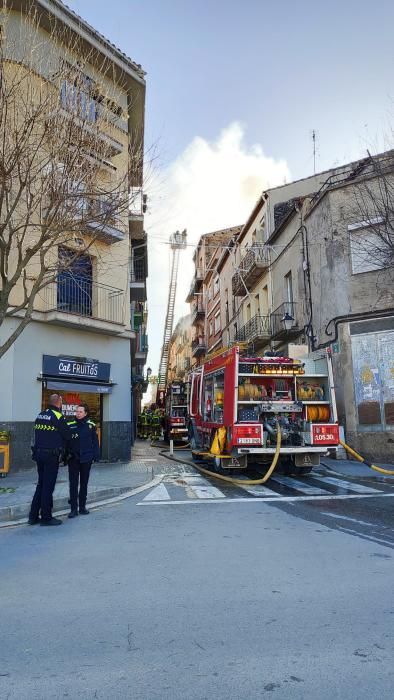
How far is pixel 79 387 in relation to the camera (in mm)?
15305

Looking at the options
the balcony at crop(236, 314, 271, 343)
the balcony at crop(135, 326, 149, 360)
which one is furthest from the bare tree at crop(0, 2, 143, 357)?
the balcony at crop(135, 326, 149, 360)

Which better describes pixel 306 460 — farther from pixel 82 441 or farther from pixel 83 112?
pixel 83 112

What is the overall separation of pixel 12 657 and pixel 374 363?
13892 millimetres

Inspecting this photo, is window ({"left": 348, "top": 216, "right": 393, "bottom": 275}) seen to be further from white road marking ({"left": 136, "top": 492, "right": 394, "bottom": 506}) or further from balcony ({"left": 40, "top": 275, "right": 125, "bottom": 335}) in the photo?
white road marking ({"left": 136, "top": 492, "right": 394, "bottom": 506})

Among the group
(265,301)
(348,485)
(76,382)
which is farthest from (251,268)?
(348,485)

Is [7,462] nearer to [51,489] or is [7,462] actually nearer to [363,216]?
[51,489]

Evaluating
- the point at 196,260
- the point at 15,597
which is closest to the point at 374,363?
the point at 15,597

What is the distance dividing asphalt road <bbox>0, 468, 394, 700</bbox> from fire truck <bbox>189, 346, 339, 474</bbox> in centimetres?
430

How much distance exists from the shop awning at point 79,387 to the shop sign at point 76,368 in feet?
0.60

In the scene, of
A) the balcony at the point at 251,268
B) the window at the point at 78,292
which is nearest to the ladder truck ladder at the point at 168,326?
the balcony at the point at 251,268


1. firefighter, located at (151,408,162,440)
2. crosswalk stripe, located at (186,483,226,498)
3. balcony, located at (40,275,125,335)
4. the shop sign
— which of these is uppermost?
balcony, located at (40,275,125,335)

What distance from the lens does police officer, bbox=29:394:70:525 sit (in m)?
7.25

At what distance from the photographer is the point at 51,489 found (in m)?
7.24

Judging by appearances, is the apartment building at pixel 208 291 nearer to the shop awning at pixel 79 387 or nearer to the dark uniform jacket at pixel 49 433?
the shop awning at pixel 79 387
